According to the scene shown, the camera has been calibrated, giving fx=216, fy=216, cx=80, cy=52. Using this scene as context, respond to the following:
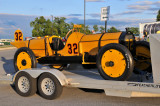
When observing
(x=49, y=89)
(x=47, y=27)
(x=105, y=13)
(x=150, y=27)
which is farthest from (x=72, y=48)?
(x=47, y=27)

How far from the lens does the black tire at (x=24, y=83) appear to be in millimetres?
5526

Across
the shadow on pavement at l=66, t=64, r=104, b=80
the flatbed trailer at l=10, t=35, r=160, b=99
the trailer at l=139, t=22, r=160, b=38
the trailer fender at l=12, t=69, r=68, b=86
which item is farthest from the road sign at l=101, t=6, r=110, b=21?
the trailer at l=139, t=22, r=160, b=38

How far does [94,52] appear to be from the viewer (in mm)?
6141

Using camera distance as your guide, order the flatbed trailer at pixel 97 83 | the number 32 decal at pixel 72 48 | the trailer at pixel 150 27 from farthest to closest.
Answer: the trailer at pixel 150 27, the number 32 decal at pixel 72 48, the flatbed trailer at pixel 97 83

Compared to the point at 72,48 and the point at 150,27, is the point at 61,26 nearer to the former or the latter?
the point at 150,27

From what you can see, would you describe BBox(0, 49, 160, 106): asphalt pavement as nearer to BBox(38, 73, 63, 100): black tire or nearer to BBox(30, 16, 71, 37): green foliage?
BBox(38, 73, 63, 100): black tire

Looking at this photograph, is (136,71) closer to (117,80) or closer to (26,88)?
(117,80)

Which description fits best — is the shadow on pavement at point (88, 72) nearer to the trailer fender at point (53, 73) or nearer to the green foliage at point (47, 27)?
the trailer fender at point (53, 73)

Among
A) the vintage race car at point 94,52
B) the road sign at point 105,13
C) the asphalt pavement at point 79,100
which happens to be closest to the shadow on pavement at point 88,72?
the vintage race car at point 94,52

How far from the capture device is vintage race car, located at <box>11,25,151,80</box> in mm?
4965

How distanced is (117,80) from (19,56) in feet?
11.9

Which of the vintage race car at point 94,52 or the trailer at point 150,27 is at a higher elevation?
the trailer at point 150,27

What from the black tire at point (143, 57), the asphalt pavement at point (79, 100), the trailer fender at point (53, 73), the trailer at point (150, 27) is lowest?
the asphalt pavement at point (79, 100)

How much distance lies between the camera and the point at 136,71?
604cm
